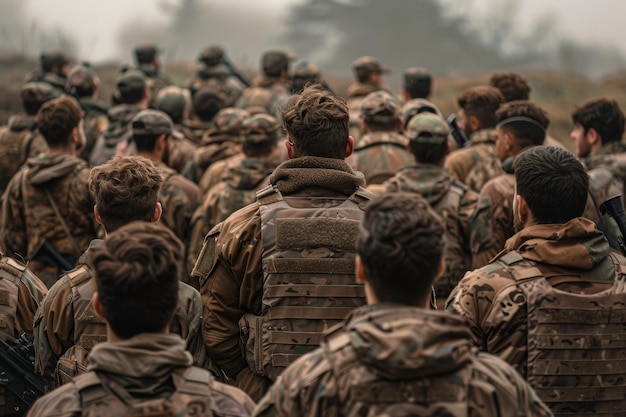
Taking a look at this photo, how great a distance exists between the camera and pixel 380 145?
9508 millimetres

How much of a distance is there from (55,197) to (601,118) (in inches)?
174

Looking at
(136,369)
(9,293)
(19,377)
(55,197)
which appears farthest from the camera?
(55,197)

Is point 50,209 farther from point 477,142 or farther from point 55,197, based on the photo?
point 477,142

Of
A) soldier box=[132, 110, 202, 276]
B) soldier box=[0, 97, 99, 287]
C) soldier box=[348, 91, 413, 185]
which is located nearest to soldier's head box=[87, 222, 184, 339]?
soldier box=[0, 97, 99, 287]

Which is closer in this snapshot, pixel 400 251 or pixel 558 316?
pixel 400 251

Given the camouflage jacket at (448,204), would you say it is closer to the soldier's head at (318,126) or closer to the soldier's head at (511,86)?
the soldier's head at (318,126)

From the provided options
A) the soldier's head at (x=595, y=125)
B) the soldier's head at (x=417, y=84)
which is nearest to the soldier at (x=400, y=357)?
the soldier's head at (x=595, y=125)

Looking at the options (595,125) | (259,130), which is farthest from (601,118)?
(259,130)

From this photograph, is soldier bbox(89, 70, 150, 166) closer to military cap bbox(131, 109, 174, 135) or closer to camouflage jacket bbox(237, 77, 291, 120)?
military cap bbox(131, 109, 174, 135)

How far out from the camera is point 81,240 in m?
8.64

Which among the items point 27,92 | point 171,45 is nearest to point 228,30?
point 171,45

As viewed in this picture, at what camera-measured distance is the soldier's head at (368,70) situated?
13.6 metres

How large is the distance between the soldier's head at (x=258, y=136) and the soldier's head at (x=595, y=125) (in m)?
2.48

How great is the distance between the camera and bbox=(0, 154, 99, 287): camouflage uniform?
8406 mm
